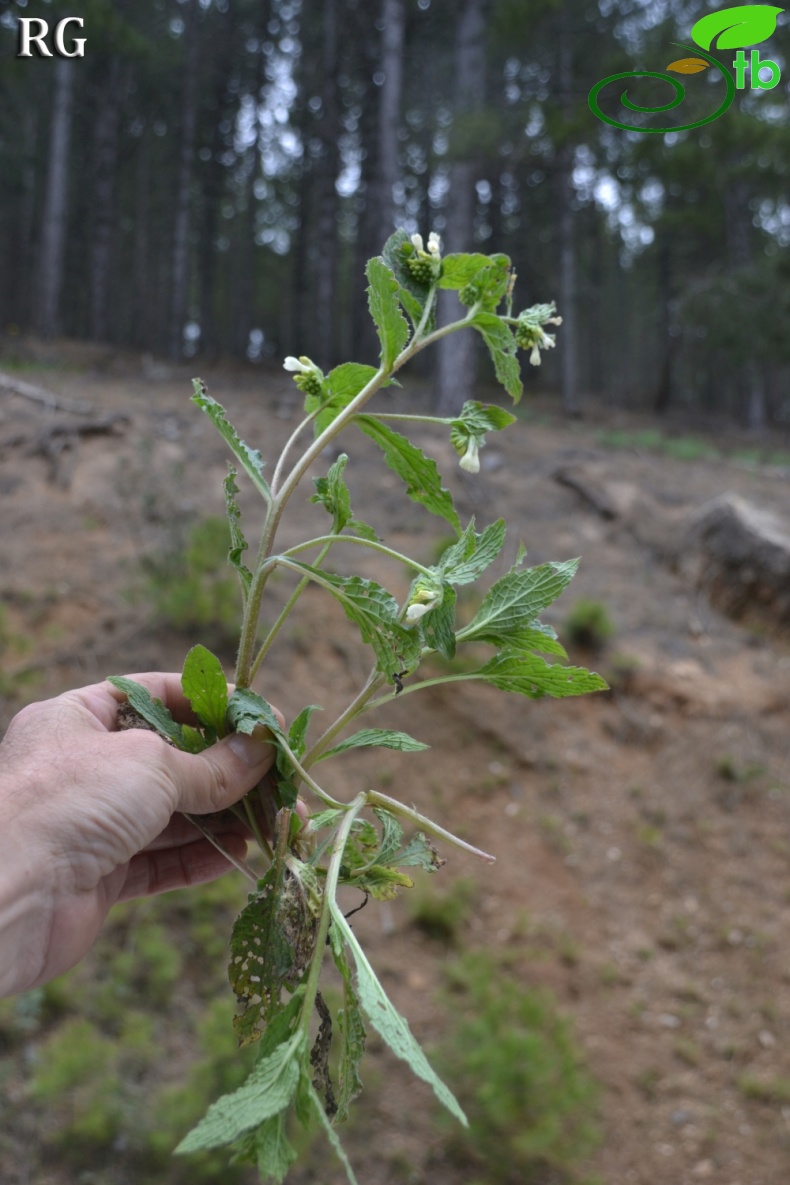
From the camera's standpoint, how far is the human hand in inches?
51.9

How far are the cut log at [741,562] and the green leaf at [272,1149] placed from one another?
606 centimetres

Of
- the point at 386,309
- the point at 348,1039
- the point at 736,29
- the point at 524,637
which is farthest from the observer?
the point at 736,29

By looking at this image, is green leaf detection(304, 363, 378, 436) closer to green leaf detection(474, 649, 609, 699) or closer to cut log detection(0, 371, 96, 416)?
green leaf detection(474, 649, 609, 699)

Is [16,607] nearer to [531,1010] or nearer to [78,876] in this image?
[531,1010]

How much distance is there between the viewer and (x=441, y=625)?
3.95 ft

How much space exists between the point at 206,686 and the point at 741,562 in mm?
5859

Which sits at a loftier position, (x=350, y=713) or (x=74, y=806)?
(x=350, y=713)

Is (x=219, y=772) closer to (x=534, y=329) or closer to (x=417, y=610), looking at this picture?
(x=417, y=610)

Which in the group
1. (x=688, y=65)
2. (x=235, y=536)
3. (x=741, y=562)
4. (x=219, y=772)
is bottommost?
(x=741, y=562)

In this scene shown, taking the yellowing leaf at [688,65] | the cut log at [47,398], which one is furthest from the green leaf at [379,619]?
the cut log at [47,398]

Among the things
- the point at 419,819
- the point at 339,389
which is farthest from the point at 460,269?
the point at 419,819

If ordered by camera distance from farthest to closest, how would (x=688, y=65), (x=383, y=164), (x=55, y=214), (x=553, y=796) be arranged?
(x=55, y=214) < (x=383, y=164) < (x=553, y=796) < (x=688, y=65)

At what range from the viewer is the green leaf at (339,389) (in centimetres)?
136

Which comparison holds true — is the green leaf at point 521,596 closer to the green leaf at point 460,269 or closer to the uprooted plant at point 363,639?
the uprooted plant at point 363,639
